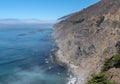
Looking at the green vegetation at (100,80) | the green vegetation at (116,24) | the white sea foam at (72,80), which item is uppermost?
the green vegetation at (116,24)

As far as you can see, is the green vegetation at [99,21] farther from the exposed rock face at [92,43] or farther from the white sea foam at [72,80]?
the white sea foam at [72,80]

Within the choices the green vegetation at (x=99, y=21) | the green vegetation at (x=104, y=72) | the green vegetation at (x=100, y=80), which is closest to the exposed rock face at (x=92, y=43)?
the green vegetation at (x=99, y=21)

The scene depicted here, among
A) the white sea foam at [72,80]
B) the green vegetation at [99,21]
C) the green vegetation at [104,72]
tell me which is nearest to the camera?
the green vegetation at [104,72]

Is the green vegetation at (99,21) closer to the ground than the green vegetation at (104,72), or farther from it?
farther from it

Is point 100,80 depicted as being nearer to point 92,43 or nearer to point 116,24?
point 116,24

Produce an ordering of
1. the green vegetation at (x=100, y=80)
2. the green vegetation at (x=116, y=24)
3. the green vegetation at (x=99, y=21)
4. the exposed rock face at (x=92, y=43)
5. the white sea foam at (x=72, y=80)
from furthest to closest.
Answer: the green vegetation at (x=99, y=21) < the green vegetation at (x=116, y=24) < the exposed rock face at (x=92, y=43) < the white sea foam at (x=72, y=80) < the green vegetation at (x=100, y=80)

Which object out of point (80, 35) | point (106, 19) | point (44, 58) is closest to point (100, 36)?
point (106, 19)

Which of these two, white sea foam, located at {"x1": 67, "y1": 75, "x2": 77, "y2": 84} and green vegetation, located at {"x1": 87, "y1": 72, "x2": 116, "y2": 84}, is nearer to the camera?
green vegetation, located at {"x1": 87, "y1": 72, "x2": 116, "y2": 84}

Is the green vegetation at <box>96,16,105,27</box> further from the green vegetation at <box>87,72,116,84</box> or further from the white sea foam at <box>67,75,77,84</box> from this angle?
the green vegetation at <box>87,72,116,84</box>

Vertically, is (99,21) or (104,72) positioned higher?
(99,21)

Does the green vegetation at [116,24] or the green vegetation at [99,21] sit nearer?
the green vegetation at [116,24]

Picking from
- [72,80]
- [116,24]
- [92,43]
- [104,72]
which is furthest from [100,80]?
[92,43]

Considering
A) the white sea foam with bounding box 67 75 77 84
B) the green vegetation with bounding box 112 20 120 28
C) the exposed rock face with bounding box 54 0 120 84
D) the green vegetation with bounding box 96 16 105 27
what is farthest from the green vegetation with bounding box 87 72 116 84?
the green vegetation with bounding box 96 16 105 27
